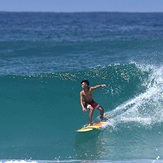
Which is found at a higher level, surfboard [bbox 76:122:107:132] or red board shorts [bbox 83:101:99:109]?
red board shorts [bbox 83:101:99:109]

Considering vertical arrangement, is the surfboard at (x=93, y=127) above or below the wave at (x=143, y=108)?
below

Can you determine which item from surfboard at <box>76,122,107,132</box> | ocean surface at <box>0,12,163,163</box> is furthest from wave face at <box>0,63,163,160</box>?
surfboard at <box>76,122,107,132</box>

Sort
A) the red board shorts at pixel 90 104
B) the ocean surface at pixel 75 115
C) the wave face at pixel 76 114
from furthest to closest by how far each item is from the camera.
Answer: the red board shorts at pixel 90 104, the wave face at pixel 76 114, the ocean surface at pixel 75 115

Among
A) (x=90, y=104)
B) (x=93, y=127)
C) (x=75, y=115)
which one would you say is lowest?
(x=93, y=127)

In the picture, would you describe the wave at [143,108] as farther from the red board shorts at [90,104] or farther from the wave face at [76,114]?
the red board shorts at [90,104]

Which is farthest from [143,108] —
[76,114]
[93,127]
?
[93,127]

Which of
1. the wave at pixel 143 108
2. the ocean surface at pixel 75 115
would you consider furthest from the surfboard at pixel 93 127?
the wave at pixel 143 108

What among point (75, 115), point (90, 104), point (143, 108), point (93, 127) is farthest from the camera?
point (75, 115)

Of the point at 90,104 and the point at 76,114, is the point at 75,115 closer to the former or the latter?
the point at 76,114

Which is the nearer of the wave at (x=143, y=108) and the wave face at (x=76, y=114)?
the wave face at (x=76, y=114)

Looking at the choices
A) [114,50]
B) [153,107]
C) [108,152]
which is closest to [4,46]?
[114,50]

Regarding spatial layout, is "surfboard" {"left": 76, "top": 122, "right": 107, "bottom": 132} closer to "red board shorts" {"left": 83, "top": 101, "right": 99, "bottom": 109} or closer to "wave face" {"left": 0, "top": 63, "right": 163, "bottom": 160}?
"wave face" {"left": 0, "top": 63, "right": 163, "bottom": 160}

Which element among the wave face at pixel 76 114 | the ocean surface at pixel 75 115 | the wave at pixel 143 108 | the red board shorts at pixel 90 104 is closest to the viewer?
the ocean surface at pixel 75 115

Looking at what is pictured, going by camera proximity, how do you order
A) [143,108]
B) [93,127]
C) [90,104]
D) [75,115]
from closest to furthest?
[93,127] → [90,104] → [143,108] → [75,115]
